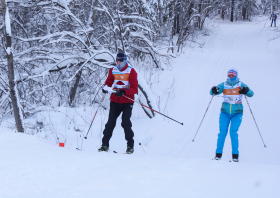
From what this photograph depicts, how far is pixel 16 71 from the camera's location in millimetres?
7027

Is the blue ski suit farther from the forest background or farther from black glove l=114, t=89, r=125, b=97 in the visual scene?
the forest background

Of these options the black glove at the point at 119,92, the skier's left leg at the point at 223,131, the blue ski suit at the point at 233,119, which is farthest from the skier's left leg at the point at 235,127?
the black glove at the point at 119,92

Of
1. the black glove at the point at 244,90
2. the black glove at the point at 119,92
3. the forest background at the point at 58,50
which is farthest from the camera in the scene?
the forest background at the point at 58,50

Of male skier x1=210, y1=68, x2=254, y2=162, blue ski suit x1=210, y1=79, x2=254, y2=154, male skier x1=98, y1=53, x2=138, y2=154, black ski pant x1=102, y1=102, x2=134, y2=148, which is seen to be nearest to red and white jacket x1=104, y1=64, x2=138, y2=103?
male skier x1=98, y1=53, x2=138, y2=154

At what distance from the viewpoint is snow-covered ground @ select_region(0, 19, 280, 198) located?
103 inches

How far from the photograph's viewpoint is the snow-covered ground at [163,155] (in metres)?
2.61

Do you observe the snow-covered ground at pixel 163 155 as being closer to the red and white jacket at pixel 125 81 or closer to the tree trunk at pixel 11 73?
the tree trunk at pixel 11 73

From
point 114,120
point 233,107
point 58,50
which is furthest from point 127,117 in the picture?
point 58,50

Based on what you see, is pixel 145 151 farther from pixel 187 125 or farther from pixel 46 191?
pixel 46 191

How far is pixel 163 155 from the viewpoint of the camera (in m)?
5.46

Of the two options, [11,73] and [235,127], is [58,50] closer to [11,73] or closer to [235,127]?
[11,73]

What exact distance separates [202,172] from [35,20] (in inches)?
262

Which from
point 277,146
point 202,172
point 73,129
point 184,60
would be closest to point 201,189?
point 202,172

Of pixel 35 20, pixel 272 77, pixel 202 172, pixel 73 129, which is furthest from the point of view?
pixel 272 77
